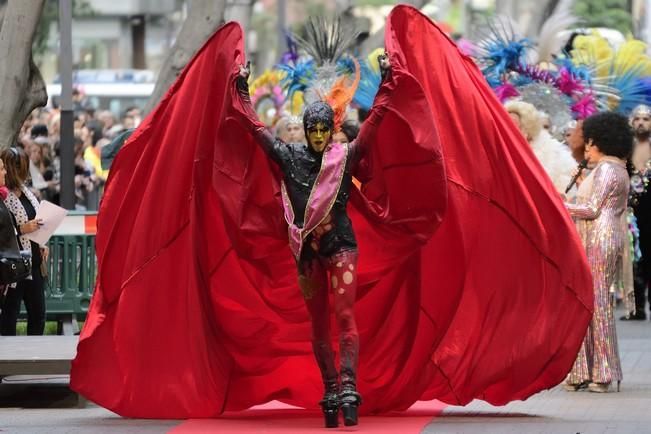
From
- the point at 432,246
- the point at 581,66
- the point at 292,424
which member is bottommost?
the point at 292,424

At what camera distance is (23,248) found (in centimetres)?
1505

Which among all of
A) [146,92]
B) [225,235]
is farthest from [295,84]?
[146,92]

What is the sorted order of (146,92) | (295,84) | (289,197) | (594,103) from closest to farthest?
1. (289,197)
2. (594,103)
3. (295,84)
4. (146,92)

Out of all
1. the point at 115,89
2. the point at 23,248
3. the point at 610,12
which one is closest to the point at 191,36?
the point at 23,248

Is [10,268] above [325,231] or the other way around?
the other way around

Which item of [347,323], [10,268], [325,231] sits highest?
[325,231]

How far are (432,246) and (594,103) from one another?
11043 millimetres

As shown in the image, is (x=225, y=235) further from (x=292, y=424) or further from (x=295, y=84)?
(x=295, y=84)

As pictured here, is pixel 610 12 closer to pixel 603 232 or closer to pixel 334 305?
pixel 603 232

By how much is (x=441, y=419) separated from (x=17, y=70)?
6320mm

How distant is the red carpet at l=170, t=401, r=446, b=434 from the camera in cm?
1134

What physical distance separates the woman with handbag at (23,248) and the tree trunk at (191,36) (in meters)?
5.13

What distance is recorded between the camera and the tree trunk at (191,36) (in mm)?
20797

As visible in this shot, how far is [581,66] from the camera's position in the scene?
78.4 ft
